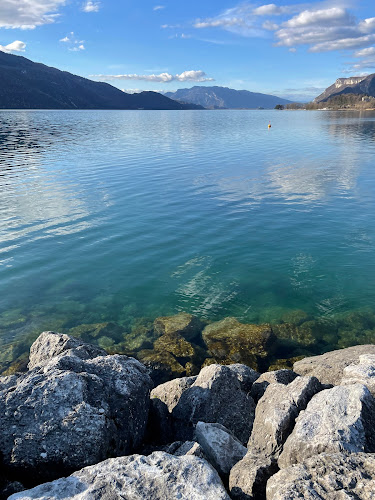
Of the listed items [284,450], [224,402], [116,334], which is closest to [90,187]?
[116,334]

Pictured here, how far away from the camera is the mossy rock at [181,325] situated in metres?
18.3

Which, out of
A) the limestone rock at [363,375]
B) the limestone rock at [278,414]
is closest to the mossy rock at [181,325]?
the limestone rock at [278,414]

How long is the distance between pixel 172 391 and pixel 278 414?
13.8 feet

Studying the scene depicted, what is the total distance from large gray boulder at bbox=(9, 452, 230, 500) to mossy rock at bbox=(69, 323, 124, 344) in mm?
11321

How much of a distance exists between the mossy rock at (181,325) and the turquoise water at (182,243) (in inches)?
30.2

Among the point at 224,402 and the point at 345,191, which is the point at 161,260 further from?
the point at 345,191

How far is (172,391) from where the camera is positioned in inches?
485

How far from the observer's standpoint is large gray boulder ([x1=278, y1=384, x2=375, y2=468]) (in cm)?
792

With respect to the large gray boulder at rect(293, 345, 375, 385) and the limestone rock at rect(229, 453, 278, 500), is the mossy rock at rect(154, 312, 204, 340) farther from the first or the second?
the limestone rock at rect(229, 453, 278, 500)

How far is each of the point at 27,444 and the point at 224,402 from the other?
5.74 m

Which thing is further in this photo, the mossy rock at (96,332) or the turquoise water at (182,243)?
the turquoise water at (182,243)

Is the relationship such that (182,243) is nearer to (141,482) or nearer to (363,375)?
(363,375)

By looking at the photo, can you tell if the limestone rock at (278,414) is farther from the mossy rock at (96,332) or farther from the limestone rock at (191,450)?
the mossy rock at (96,332)

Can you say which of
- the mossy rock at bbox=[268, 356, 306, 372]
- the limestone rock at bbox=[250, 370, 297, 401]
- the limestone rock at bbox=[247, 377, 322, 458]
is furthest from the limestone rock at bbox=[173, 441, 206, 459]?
the mossy rock at bbox=[268, 356, 306, 372]
